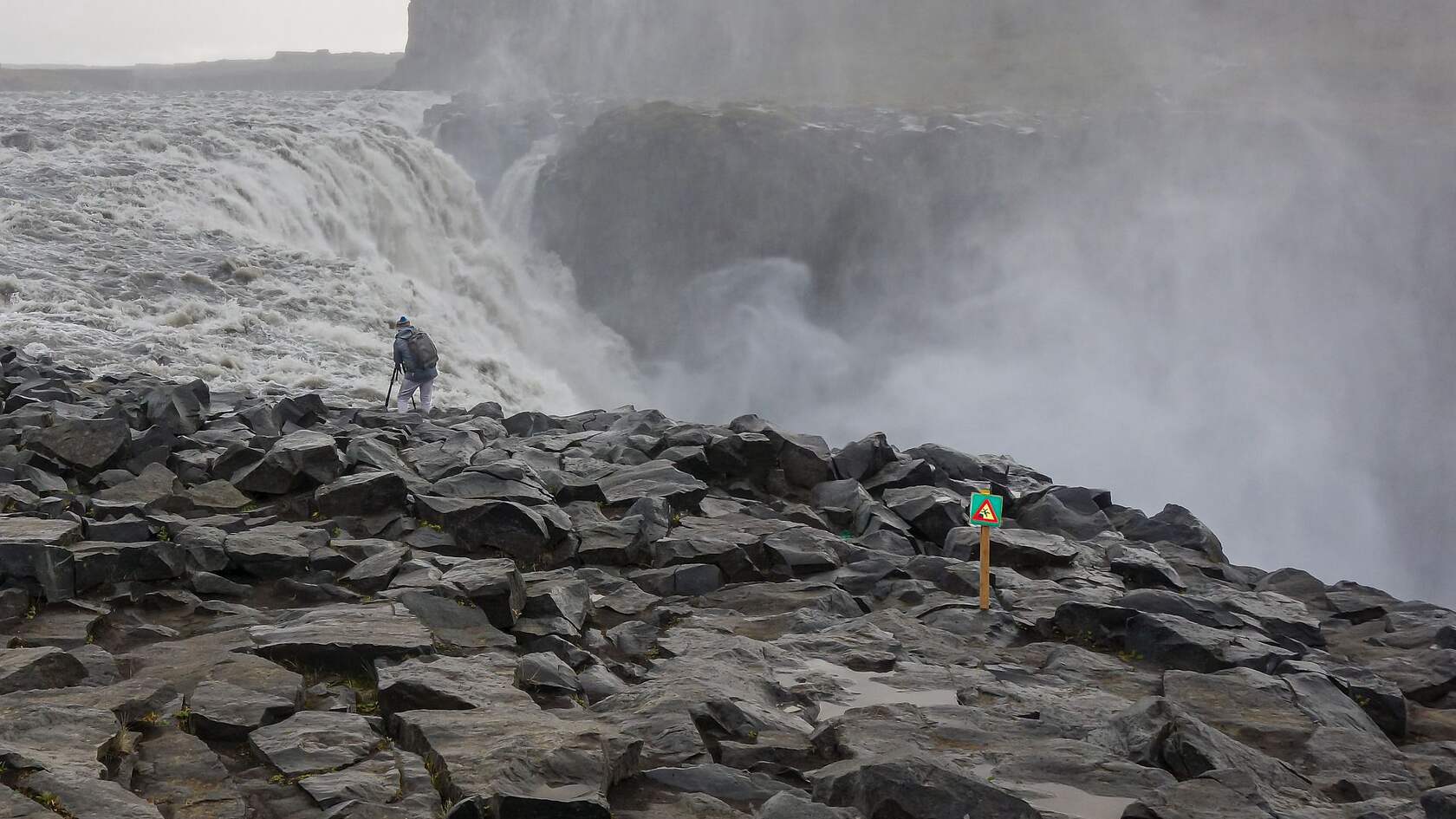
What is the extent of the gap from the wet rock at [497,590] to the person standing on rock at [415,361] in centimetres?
830

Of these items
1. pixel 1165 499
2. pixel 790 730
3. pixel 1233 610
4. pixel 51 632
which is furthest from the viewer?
pixel 1165 499

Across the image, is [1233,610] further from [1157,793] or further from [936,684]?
[1157,793]

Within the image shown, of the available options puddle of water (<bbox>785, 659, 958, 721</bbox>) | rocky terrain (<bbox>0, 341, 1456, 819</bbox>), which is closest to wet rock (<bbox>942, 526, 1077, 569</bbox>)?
rocky terrain (<bbox>0, 341, 1456, 819</bbox>)

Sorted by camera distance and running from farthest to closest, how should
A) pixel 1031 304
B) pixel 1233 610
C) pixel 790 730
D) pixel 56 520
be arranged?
pixel 1031 304 < pixel 1233 610 < pixel 56 520 < pixel 790 730

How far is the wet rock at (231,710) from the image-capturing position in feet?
17.1

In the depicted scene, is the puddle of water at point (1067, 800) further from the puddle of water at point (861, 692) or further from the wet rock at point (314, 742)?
the wet rock at point (314, 742)

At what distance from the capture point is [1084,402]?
4019cm

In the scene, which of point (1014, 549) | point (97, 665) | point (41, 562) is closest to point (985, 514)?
point (1014, 549)

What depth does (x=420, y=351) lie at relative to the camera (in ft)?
50.9

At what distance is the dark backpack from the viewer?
1548cm

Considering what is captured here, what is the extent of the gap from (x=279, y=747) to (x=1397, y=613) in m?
9.76

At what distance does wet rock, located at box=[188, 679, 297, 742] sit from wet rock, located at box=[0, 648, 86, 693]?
2.28 ft

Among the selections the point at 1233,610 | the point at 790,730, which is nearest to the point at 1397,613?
the point at 1233,610

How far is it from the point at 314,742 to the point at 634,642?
8.42 feet
